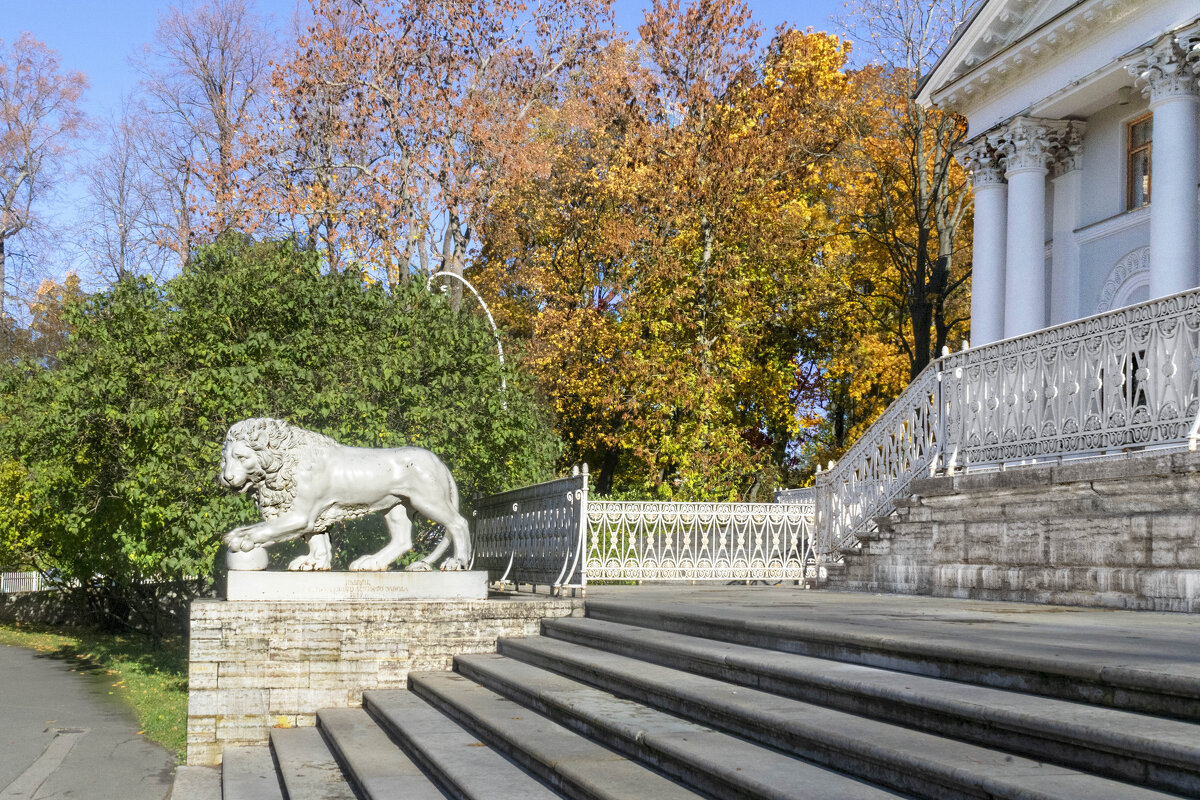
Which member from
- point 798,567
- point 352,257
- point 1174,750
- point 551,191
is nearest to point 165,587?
point 352,257

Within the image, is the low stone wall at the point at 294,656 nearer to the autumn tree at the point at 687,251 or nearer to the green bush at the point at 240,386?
the green bush at the point at 240,386

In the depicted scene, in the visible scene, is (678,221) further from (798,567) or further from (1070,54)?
(798,567)

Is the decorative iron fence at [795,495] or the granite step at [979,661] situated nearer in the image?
the granite step at [979,661]

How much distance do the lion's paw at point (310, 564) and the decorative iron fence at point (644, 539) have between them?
2.71 m

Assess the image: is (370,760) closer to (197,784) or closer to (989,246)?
(197,784)


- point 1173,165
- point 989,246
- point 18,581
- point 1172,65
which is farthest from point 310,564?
point 18,581

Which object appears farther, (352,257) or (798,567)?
(352,257)

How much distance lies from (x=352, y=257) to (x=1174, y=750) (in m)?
26.8

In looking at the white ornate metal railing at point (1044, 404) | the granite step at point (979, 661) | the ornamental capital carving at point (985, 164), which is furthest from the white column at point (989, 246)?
the granite step at point (979, 661)

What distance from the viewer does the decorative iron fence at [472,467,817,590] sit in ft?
43.0

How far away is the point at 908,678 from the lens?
5.61 m

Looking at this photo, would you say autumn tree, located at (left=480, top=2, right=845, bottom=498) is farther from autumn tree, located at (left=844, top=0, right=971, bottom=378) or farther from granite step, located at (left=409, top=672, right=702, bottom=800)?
granite step, located at (left=409, top=672, right=702, bottom=800)

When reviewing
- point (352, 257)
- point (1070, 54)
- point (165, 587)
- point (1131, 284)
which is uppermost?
point (1070, 54)

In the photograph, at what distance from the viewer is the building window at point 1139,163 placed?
66.2ft
